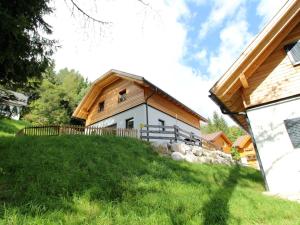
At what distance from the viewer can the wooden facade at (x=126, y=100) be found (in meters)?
20.0

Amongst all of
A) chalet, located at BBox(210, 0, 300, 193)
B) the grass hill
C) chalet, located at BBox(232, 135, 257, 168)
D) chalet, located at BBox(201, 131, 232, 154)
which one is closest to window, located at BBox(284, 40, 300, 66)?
chalet, located at BBox(210, 0, 300, 193)

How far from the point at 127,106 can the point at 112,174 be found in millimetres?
14080

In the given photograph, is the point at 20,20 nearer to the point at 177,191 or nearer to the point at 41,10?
the point at 41,10

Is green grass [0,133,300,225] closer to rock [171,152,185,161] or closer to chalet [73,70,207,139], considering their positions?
rock [171,152,185,161]

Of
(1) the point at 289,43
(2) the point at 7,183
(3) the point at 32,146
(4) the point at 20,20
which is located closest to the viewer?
(2) the point at 7,183

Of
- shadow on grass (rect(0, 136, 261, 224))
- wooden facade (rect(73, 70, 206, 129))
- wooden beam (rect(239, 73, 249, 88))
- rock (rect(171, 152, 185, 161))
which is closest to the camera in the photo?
shadow on grass (rect(0, 136, 261, 224))

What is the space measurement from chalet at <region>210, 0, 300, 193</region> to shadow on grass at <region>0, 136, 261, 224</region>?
1.94m

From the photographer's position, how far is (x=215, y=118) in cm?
9631

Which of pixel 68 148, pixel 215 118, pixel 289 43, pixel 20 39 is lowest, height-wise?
pixel 68 148

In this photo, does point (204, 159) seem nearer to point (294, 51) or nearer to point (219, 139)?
point (294, 51)

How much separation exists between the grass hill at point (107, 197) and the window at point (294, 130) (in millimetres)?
2165

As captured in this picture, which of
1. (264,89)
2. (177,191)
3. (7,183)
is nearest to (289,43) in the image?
(264,89)

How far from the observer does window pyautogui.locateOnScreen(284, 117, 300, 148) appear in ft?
26.2

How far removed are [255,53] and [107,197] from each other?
7.09 meters
